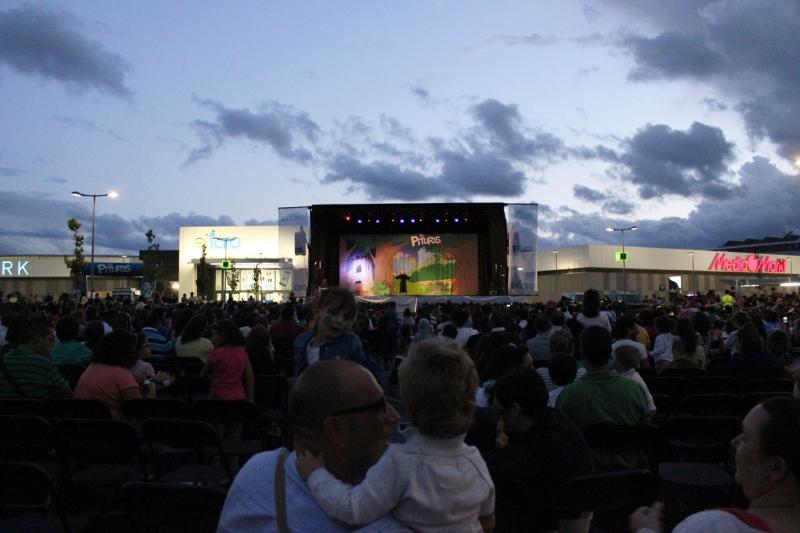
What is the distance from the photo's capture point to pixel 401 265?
35156mm

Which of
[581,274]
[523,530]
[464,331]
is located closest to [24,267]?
[581,274]

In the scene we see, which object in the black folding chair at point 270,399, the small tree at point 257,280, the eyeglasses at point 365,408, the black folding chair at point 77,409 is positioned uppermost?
the small tree at point 257,280

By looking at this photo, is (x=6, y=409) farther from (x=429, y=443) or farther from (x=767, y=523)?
(x=767, y=523)

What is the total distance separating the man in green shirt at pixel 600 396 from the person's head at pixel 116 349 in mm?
3162

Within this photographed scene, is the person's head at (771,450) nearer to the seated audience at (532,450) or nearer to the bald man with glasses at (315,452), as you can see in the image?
the bald man with glasses at (315,452)

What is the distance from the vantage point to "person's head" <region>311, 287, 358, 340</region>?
4137 mm

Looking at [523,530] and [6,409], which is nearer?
[523,530]

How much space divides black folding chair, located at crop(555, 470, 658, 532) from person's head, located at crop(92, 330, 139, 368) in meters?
3.43

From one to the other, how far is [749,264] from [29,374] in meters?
68.7

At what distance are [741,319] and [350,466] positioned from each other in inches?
323

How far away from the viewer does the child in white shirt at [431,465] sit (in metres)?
1.64

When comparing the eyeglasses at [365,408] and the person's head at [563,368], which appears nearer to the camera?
the eyeglasses at [365,408]

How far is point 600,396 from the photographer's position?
3982 mm

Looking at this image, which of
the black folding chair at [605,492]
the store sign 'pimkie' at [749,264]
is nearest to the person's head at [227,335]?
the black folding chair at [605,492]
